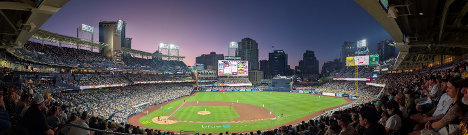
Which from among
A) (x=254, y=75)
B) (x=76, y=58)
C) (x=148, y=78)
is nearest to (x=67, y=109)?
(x=76, y=58)

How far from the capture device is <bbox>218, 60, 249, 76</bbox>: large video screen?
291ft

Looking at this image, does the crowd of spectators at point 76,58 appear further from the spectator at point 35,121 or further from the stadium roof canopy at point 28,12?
the spectator at point 35,121

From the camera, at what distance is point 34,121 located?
4125 millimetres

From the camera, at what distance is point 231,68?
293 feet

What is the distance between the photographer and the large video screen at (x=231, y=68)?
291 feet

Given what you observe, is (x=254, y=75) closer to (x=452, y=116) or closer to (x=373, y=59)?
(x=373, y=59)

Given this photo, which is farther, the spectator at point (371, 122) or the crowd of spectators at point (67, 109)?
the crowd of spectators at point (67, 109)

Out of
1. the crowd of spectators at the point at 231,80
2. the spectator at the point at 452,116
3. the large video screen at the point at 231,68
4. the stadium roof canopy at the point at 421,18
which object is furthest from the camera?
the crowd of spectators at the point at 231,80

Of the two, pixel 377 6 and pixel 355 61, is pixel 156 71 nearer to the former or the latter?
A: pixel 355 61

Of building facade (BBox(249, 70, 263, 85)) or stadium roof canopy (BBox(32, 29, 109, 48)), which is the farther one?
building facade (BBox(249, 70, 263, 85))

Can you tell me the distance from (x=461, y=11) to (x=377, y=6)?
4954 mm

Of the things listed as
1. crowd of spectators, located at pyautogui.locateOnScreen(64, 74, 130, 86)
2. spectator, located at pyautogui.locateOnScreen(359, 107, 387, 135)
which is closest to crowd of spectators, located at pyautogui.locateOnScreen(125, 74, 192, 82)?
crowd of spectators, located at pyautogui.locateOnScreen(64, 74, 130, 86)

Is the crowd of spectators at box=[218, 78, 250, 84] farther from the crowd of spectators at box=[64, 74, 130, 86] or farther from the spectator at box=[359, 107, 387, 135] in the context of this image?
the spectator at box=[359, 107, 387, 135]

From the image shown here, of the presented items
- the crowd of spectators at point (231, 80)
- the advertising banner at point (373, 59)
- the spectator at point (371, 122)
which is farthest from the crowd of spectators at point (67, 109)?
the advertising banner at point (373, 59)
